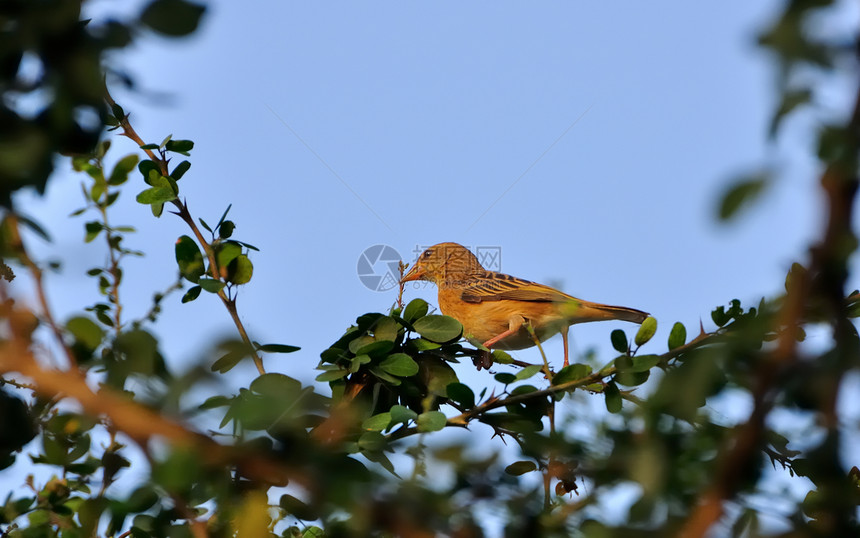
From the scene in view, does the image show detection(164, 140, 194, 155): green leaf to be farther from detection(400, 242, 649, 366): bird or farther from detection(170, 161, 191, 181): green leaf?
detection(400, 242, 649, 366): bird

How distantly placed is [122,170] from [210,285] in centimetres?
100

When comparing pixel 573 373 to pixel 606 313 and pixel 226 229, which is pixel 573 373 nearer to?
pixel 226 229

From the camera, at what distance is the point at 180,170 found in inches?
113

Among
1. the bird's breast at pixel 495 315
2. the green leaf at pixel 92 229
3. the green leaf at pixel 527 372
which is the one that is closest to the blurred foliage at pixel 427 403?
the green leaf at pixel 527 372

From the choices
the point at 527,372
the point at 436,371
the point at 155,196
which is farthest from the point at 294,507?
the point at 155,196

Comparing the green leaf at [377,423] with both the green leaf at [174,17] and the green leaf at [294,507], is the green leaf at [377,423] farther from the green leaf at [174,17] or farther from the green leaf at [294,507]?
the green leaf at [174,17]

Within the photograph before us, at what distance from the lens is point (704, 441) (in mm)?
1138

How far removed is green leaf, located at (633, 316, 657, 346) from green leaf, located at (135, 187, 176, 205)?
1.65 metres

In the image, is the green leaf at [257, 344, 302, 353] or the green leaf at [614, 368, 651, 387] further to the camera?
the green leaf at [614, 368, 651, 387]

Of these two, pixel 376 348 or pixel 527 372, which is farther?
pixel 376 348

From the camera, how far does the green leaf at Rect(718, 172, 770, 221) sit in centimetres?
85

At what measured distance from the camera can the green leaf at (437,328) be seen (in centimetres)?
306

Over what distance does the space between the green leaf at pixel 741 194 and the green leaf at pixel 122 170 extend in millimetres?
2676

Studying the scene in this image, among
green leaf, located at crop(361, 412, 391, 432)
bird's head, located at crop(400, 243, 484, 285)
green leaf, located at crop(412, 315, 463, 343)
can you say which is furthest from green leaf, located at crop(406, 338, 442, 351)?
bird's head, located at crop(400, 243, 484, 285)
